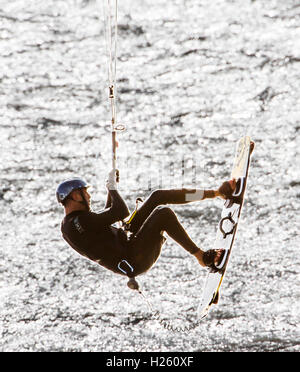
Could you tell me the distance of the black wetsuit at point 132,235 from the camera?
33.5 ft

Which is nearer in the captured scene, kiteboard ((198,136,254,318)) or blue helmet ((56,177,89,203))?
blue helmet ((56,177,89,203))

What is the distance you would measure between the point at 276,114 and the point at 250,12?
11.5m

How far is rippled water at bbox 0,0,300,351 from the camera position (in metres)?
42.9

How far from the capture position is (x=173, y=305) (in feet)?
140

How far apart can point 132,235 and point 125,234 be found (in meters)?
0.10

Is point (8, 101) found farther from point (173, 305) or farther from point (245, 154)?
point (245, 154)

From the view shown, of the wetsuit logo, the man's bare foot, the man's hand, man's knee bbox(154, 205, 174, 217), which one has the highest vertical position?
the man's hand

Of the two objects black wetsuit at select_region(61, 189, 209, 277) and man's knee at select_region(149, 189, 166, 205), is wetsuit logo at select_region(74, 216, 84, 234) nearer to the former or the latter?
black wetsuit at select_region(61, 189, 209, 277)

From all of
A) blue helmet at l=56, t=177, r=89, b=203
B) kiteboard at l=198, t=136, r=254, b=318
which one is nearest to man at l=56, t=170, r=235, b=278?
blue helmet at l=56, t=177, r=89, b=203

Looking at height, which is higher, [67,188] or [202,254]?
[67,188]

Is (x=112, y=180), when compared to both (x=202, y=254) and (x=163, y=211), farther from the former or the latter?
(x=202, y=254)

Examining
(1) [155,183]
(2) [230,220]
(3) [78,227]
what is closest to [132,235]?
(3) [78,227]

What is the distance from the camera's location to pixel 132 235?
1062 centimetres
